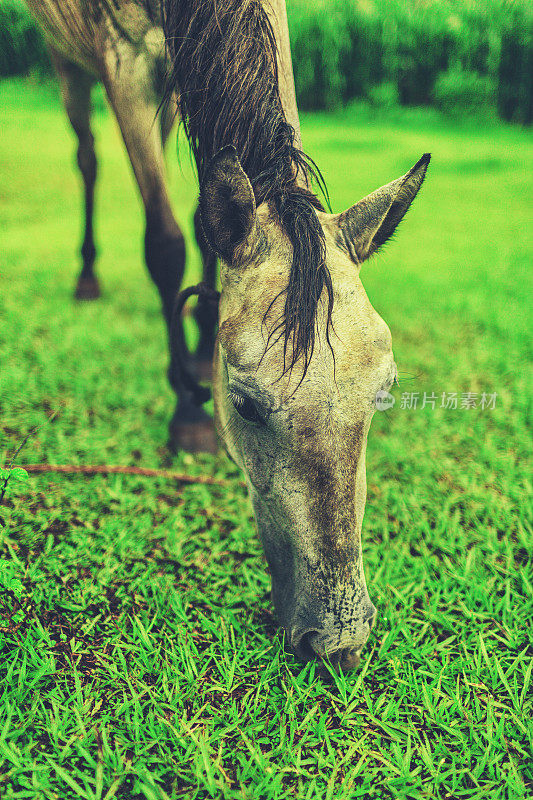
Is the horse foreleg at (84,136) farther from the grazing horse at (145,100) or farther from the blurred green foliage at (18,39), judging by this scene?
the grazing horse at (145,100)

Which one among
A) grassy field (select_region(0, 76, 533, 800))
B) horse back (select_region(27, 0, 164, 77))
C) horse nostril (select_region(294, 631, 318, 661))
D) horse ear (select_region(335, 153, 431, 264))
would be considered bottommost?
grassy field (select_region(0, 76, 533, 800))

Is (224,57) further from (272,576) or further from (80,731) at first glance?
(80,731)

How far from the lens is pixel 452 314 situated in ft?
15.3

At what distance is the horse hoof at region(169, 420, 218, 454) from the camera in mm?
2891

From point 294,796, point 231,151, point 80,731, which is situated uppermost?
point 231,151

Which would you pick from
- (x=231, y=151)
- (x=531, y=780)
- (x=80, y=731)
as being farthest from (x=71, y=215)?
(x=531, y=780)

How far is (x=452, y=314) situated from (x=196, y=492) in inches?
123

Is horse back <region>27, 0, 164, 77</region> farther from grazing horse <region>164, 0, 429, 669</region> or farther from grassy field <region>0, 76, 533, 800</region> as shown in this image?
grazing horse <region>164, 0, 429, 669</region>

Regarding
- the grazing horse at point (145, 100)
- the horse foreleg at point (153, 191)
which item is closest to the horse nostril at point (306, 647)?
the grazing horse at point (145, 100)

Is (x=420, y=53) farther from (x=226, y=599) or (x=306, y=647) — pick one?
(x=306, y=647)

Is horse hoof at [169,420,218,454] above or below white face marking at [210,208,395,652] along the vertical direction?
below
